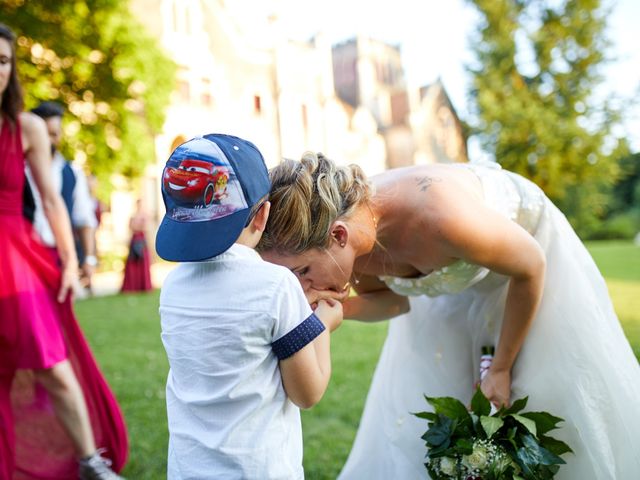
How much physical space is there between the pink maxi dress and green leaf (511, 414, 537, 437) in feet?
7.45

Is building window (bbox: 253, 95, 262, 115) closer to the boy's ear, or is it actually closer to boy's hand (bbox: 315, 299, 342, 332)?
boy's hand (bbox: 315, 299, 342, 332)

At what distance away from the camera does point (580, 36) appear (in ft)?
88.4

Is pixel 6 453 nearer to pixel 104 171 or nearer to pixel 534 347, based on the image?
pixel 534 347

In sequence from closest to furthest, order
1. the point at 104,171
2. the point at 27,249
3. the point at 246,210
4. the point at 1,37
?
the point at 246,210, the point at 1,37, the point at 27,249, the point at 104,171

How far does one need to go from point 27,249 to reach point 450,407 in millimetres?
2254

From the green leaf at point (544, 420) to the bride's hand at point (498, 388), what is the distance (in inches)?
7.4

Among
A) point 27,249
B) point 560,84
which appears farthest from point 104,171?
point 560,84

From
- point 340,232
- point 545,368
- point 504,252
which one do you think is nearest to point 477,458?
point 545,368

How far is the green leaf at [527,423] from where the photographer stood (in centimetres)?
223

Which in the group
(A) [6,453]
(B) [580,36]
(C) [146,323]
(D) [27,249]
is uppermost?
(B) [580,36]

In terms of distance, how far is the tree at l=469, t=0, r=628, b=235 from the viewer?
2622 centimetres

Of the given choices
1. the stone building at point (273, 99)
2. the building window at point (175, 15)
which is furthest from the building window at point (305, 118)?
the building window at point (175, 15)

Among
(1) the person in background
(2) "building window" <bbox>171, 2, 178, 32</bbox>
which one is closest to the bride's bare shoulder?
(1) the person in background

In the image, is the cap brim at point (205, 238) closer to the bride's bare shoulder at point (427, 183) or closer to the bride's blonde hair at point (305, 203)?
the bride's blonde hair at point (305, 203)
